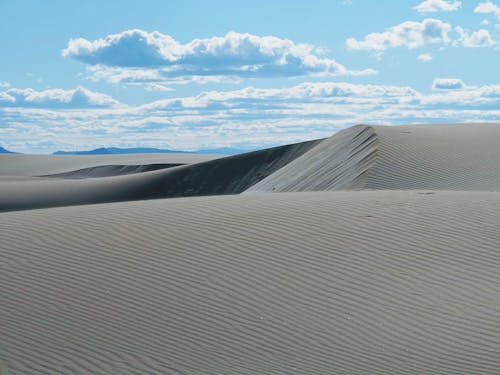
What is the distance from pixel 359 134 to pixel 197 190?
1159 centimetres

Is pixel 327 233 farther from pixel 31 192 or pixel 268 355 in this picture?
pixel 31 192

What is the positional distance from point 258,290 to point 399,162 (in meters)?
14.4

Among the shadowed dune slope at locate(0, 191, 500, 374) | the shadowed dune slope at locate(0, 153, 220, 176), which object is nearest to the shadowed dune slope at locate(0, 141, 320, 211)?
the shadowed dune slope at locate(0, 191, 500, 374)

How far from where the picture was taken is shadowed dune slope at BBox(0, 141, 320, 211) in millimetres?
35906

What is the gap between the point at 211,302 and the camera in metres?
9.09

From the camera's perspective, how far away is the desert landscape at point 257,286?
24.9 ft

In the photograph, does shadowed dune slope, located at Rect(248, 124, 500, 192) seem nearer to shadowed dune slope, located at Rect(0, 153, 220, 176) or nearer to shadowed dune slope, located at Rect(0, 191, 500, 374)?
shadowed dune slope, located at Rect(0, 191, 500, 374)

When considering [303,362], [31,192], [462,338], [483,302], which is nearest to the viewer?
[303,362]

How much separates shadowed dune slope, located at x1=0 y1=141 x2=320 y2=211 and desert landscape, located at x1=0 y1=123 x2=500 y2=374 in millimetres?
20857

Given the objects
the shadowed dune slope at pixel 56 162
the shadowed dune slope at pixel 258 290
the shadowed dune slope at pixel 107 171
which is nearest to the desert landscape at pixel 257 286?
→ the shadowed dune slope at pixel 258 290

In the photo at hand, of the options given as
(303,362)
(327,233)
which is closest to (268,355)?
(303,362)

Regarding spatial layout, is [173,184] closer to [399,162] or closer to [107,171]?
[399,162]

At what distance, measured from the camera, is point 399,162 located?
23.2 meters

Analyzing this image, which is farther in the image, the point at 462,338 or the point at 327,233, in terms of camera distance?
the point at 327,233
